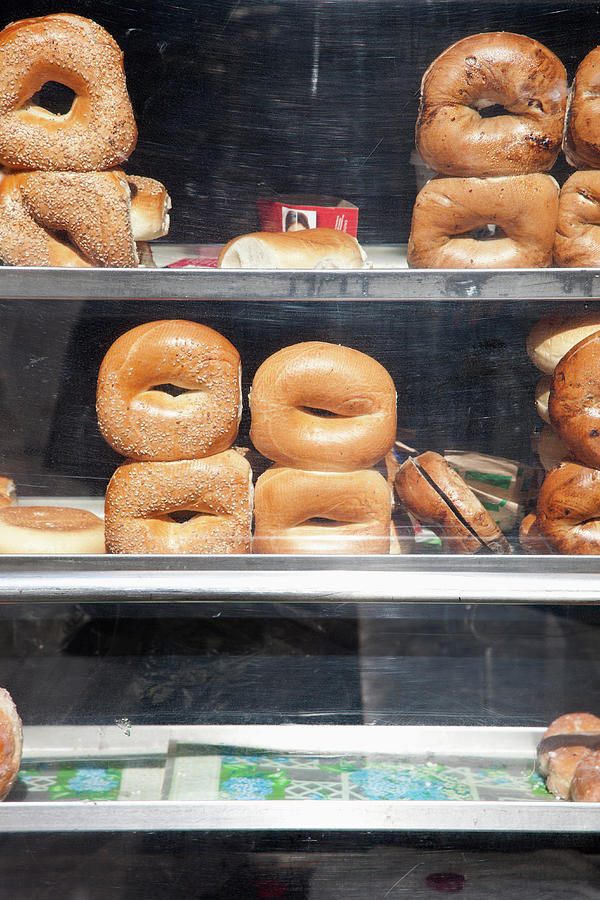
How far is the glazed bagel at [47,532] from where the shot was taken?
4.29 ft

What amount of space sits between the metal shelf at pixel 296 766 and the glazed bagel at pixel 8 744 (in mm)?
51

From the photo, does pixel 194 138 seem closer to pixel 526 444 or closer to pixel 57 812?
pixel 526 444

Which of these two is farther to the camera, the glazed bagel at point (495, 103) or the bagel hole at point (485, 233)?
the bagel hole at point (485, 233)

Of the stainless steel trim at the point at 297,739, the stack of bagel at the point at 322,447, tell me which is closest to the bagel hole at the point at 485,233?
the stack of bagel at the point at 322,447

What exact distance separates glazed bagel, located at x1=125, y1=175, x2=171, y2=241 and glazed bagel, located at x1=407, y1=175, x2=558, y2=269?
0.49 meters

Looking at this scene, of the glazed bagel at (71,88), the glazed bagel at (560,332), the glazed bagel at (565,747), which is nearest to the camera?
the glazed bagel at (71,88)

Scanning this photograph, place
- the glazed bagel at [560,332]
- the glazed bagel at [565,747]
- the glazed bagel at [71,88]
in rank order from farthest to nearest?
the glazed bagel at [565,747] < the glazed bagel at [560,332] < the glazed bagel at [71,88]

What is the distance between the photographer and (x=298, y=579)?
1297 millimetres

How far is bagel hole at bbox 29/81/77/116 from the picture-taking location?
1.30 meters

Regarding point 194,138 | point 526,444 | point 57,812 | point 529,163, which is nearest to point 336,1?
point 194,138

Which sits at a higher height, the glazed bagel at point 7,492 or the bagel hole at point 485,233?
the bagel hole at point 485,233

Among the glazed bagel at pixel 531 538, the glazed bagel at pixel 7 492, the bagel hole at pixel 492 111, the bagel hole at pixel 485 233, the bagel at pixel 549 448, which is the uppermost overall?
the bagel hole at pixel 492 111

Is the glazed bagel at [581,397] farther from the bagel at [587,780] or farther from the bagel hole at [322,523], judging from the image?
the bagel at [587,780]

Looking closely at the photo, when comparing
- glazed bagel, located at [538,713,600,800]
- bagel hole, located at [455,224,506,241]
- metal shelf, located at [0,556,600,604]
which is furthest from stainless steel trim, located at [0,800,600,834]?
bagel hole, located at [455,224,506,241]
